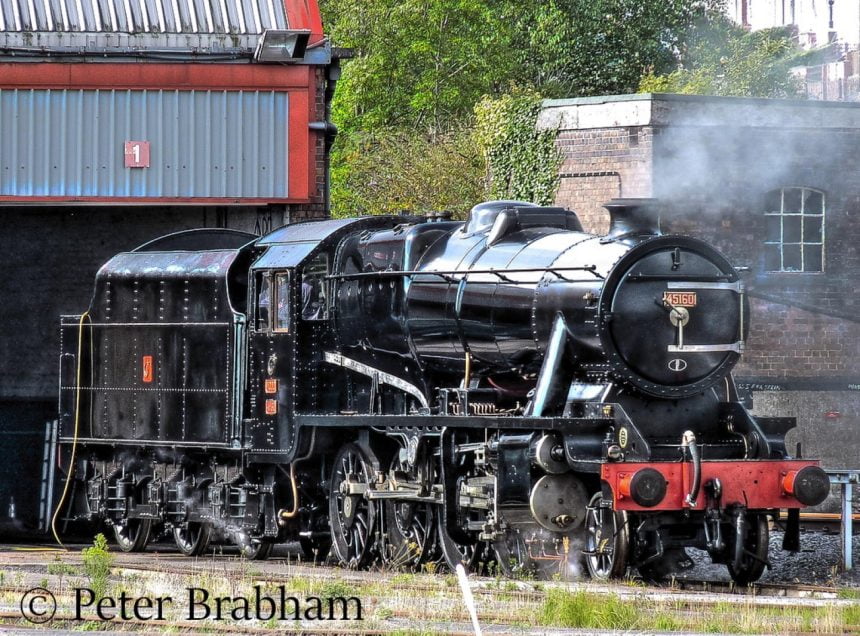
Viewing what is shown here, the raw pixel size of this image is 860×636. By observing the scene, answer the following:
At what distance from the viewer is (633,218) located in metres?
12.2

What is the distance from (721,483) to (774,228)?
465 inches

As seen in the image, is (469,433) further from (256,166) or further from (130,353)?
(256,166)

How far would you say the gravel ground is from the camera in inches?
515

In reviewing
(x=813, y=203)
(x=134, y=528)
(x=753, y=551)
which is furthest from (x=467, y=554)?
(x=813, y=203)

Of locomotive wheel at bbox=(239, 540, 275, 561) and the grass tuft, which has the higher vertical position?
the grass tuft

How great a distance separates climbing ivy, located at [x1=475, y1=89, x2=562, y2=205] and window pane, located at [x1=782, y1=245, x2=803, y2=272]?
141 inches

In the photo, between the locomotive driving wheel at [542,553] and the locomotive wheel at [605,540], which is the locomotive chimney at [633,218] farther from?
the locomotive driving wheel at [542,553]

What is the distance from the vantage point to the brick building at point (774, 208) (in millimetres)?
22141

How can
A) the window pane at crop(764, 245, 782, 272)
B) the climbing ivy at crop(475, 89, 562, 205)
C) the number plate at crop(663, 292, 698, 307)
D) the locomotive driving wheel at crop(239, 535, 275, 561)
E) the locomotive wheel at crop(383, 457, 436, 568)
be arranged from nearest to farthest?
the number plate at crop(663, 292, 698, 307) < the locomotive wheel at crop(383, 457, 436, 568) < the locomotive driving wheel at crop(239, 535, 275, 561) < the window pane at crop(764, 245, 782, 272) < the climbing ivy at crop(475, 89, 562, 205)

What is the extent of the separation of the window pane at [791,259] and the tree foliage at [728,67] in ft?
31.3

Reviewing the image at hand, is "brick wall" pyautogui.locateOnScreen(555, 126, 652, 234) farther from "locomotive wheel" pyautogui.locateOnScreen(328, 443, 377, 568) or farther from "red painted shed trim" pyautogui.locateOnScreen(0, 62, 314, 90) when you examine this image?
"locomotive wheel" pyautogui.locateOnScreen(328, 443, 377, 568)

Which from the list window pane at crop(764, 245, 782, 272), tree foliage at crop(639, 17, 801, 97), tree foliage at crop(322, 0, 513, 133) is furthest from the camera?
tree foliage at crop(322, 0, 513, 133)

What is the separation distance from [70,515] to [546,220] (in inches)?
311

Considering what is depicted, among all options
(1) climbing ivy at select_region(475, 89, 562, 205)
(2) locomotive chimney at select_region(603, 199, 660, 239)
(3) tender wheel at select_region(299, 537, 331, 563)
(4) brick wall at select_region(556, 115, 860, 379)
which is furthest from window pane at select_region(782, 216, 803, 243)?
(2) locomotive chimney at select_region(603, 199, 660, 239)
